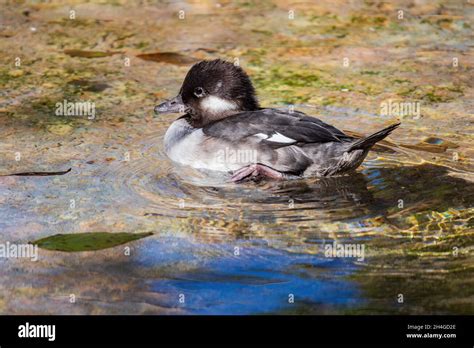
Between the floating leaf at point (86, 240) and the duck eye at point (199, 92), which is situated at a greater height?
the duck eye at point (199, 92)

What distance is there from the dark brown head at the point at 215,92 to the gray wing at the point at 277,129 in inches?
13.6

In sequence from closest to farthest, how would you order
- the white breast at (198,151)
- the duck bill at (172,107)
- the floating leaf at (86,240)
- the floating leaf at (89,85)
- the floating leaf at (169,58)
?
the floating leaf at (86,240) < the white breast at (198,151) < the duck bill at (172,107) < the floating leaf at (89,85) < the floating leaf at (169,58)

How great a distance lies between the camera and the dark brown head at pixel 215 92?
7.82 meters

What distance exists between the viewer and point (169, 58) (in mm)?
9977

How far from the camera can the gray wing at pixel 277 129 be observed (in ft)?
23.9

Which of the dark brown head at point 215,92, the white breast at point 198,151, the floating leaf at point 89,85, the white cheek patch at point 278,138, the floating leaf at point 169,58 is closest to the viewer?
the white cheek patch at point 278,138

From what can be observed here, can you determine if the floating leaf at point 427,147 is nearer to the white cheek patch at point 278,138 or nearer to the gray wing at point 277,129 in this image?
the gray wing at point 277,129

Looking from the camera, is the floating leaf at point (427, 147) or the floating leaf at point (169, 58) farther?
the floating leaf at point (169, 58)

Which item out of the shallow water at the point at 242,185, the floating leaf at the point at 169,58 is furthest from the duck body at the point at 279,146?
the floating leaf at the point at 169,58

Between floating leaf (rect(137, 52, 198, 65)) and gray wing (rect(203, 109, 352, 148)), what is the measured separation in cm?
252

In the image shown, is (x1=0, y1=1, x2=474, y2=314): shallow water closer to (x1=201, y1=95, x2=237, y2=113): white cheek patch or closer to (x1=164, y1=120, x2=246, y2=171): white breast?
(x1=164, y1=120, x2=246, y2=171): white breast

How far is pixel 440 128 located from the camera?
27.1 ft

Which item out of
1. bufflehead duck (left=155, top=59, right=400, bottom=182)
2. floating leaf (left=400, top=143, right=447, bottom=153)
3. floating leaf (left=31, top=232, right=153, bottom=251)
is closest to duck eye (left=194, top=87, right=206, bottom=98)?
bufflehead duck (left=155, top=59, right=400, bottom=182)

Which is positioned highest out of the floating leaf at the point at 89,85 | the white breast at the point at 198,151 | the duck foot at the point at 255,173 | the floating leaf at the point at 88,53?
the floating leaf at the point at 88,53
